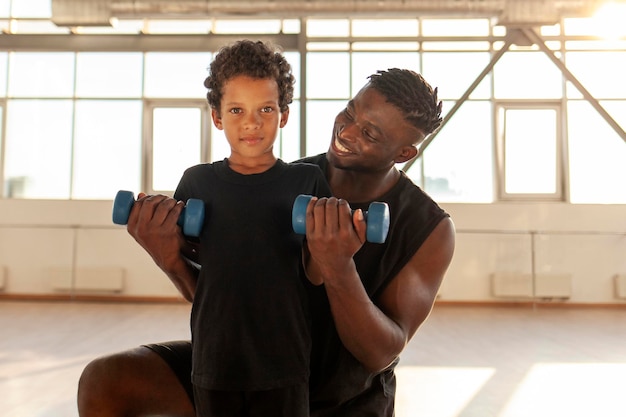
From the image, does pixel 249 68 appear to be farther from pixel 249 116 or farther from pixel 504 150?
pixel 504 150

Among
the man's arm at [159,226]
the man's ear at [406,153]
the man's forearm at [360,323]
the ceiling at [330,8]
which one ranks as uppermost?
the ceiling at [330,8]

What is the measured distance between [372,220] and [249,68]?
458 mm

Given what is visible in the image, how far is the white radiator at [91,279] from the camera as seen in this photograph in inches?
341

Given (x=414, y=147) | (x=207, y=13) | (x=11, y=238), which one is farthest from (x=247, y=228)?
(x=11, y=238)

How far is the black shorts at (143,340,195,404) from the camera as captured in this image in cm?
121

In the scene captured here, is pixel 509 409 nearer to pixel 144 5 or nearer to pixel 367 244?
pixel 367 244

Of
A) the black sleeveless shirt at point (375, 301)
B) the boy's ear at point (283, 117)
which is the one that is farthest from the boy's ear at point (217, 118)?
the black sleeveless shirt at point (375, 301)

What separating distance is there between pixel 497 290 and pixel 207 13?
5.81 meters

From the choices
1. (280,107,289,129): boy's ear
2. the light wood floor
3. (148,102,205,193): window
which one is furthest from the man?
(148,102,205,193): window

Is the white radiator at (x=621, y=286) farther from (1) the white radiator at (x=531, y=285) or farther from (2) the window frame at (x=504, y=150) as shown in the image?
(2) the window frame at (x=504, y=150)

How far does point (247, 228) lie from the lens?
1.11m

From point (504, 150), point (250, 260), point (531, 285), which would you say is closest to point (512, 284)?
point (531, 285)

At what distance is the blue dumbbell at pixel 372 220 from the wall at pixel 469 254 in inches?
313

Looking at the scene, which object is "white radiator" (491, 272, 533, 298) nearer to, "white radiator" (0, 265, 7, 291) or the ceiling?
the ceiling
